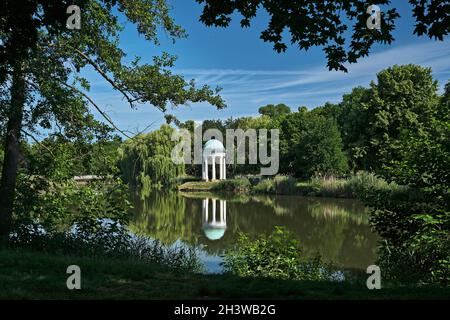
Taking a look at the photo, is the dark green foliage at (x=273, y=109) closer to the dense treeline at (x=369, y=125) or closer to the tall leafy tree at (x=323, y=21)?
the dense treeline at (x=369, y=125)

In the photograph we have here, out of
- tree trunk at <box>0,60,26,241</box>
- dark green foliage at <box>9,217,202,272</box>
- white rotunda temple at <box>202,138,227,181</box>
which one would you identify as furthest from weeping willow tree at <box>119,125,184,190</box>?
dark green foliage at <box>9,217,202,272</box>

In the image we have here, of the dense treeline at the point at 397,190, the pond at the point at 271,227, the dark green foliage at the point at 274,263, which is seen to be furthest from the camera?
the pond at the point at 271,227

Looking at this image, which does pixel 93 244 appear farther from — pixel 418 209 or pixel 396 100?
pixel 396 100

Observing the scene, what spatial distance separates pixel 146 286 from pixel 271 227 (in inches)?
529

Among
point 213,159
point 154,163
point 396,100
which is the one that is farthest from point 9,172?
point 213,159

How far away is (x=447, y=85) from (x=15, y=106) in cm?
3251

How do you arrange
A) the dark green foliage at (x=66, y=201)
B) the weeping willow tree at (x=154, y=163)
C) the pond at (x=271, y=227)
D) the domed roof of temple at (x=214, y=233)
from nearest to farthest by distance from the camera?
the dark green foliage at (x=66, y=201)
the pond at (x=271, y=227)
the domed roof of temple at (x=214, y=233)
the weeping willow tree at (x=154, y=163)

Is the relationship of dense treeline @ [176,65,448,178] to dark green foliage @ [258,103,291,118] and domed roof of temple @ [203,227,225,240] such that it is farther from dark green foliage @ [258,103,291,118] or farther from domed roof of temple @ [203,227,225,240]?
dark green foliage @ [258,103,291,118]

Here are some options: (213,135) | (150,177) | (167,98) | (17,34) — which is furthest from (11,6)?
(213,135)

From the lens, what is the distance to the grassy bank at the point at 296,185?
3048 centimetres

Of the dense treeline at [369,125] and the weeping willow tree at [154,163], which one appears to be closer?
the dense treeline at [369,125]

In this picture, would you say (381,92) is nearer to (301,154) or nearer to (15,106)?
(301,154)

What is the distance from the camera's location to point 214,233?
17.2 meters

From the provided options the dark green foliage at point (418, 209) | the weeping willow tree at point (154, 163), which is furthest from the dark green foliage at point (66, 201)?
the weeping willow tree at point (154, 163)
